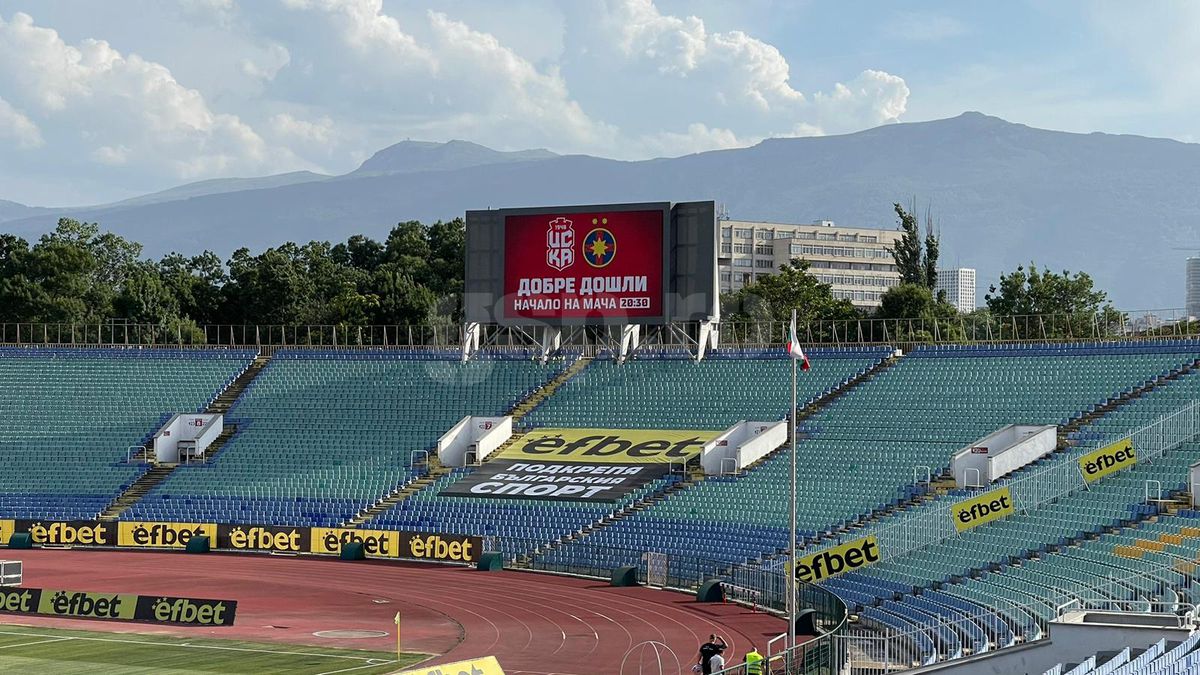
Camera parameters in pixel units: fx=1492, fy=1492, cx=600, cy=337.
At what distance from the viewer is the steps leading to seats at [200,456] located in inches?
2557

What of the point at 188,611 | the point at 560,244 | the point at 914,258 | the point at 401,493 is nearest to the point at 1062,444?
the point at 560,244

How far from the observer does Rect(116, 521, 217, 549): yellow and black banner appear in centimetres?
6088

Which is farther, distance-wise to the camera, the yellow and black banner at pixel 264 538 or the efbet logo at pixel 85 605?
the yellow and black banner at pixel 264 538

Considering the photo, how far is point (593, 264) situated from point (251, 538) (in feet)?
58.1

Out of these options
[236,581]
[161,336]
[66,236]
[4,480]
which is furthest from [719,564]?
[66,236]

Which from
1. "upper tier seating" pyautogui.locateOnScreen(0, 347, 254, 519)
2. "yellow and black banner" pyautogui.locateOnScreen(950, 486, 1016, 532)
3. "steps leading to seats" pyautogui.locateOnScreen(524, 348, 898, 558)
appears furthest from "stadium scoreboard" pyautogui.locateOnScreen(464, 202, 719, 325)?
"upper tier seating" pyautogui.locateOnScreen(0, 347, 254, 519)

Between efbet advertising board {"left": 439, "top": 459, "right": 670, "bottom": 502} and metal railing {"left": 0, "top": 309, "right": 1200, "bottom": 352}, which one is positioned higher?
metal railing {"left": 0, "top": 309, "right": 1200, "bottom": 352}

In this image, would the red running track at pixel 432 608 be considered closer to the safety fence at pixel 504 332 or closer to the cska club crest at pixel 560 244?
the cska club crest at pixel 560 244

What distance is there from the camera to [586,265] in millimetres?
61875

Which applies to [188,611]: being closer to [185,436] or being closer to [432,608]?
[432,608]

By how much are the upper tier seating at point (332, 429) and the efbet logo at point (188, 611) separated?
18.5 m

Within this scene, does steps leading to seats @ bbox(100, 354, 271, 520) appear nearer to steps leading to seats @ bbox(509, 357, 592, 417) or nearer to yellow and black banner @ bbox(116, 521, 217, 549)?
yellow and black banner @ bbox(116, 521, 217, 549)

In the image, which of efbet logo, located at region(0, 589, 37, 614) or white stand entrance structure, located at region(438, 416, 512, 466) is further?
white stand entrance structure, located at region(438, 416, 512, 466)

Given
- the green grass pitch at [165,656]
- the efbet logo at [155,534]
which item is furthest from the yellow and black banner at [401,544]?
the green grass pitch at [165,656]
